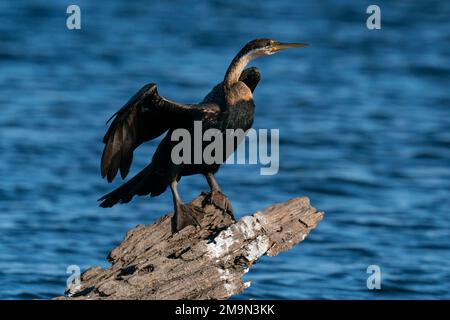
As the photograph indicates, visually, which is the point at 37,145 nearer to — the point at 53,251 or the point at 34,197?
the point at 34,197

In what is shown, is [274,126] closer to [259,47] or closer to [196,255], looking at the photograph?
[259,47]

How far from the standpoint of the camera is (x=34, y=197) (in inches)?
563

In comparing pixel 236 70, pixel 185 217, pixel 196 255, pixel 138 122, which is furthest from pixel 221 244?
pixel 236 70

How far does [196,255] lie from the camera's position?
291 inches

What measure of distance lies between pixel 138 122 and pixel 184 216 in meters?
0.85

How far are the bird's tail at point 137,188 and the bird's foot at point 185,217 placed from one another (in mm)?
484

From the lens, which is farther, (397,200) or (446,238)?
(397,200)

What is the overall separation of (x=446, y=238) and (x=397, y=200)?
1581mm

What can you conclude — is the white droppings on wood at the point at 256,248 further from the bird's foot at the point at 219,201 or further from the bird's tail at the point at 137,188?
the bird's tail at the point at 137,188

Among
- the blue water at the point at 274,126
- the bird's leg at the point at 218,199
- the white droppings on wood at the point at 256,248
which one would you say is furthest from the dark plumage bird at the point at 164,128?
the blue water at the point at 274,126

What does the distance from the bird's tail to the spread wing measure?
0.24m

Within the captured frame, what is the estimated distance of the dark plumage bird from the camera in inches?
316

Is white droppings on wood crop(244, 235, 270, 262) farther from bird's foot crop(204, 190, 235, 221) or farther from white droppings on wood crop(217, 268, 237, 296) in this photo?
bird's foot crop(204, 190, 235, 221)

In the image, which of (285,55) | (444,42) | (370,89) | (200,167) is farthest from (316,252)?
(444,42)
